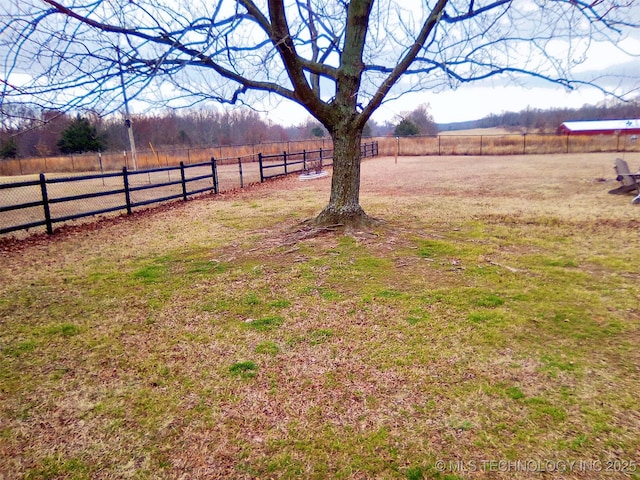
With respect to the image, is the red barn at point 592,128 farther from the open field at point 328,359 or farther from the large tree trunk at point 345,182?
the large tree trunk at point 345,182

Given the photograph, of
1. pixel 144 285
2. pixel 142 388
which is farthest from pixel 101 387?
pixel 144 285

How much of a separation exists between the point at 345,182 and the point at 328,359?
4.26m

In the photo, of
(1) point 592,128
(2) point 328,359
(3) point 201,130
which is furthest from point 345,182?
(3) point 201,130

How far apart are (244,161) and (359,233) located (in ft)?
104

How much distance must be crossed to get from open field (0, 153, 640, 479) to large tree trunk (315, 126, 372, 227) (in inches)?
21.1

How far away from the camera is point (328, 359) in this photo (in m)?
3.09

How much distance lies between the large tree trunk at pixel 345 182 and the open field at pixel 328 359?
54 centimetres

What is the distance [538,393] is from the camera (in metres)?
2.59

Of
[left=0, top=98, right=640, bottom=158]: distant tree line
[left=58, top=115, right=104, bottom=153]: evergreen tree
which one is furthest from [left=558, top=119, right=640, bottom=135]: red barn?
[left=58, top=115, right=104, bottom=153]: evergreen tree

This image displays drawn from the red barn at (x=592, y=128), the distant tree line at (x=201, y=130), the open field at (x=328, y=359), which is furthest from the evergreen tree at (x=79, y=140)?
the red barn at (x=592, y=128)

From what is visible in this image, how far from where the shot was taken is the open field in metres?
2.15

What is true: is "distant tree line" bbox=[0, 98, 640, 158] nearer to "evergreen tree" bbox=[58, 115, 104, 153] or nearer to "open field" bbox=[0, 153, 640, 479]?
"evergreen tree" bbox=[58, 115, 104, 153]

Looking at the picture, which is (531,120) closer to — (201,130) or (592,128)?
(592,128)

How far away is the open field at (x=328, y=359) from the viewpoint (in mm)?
2148
